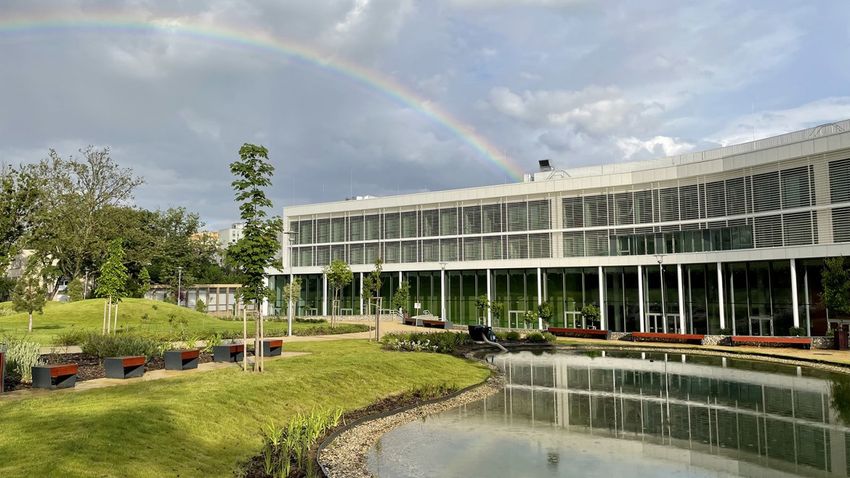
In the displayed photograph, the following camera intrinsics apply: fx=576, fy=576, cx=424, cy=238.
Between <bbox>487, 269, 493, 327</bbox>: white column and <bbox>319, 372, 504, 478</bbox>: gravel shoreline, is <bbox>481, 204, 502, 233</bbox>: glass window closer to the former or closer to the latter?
<bbox>487, 269, 493, 327</bbox>: white column

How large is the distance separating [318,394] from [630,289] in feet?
155

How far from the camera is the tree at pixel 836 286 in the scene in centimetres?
3897

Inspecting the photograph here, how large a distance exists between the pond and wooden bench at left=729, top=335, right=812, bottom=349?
17363mm

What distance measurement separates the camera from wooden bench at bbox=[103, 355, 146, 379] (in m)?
18.1

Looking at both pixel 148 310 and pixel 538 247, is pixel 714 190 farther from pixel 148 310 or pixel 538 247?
pixel 148 310

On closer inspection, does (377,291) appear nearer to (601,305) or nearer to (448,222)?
(601,305)

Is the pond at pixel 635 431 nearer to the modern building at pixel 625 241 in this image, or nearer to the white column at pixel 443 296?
the modern building at pixel 625 241

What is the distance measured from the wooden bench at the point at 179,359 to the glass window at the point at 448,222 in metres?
50.9

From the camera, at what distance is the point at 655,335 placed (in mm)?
49094

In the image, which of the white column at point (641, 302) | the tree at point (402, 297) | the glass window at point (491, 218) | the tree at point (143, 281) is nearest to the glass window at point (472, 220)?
the glass window at point (491, 218)

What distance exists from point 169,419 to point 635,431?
454 inches

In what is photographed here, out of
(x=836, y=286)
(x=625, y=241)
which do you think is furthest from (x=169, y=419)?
(x=625, y=241)

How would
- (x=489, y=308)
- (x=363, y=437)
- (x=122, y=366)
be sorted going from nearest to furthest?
(x=363, y=437) → (x=122, y=366) → (x=489, y=308)

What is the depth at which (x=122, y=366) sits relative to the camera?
18.1 m
